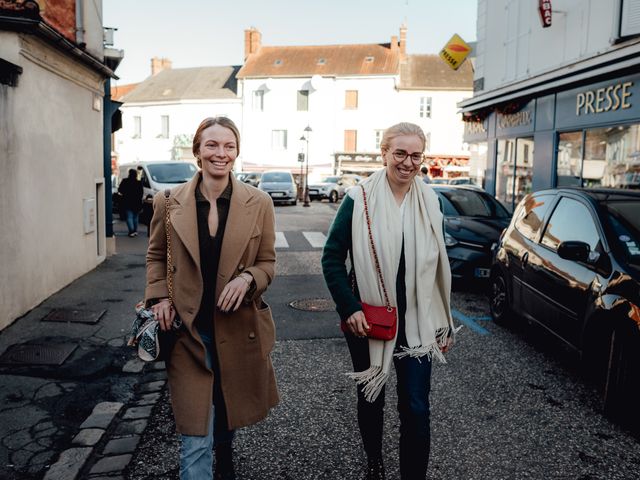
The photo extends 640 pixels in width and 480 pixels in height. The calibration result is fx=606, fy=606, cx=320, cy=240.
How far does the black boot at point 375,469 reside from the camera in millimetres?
3281

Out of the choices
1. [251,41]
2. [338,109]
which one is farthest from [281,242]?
[251,41]

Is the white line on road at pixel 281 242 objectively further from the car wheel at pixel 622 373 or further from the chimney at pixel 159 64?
the chimney at pixel 159 64

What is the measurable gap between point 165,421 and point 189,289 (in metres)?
1.92

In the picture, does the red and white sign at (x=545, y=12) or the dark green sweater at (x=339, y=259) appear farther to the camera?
the red and white sign at (x=545, y=12)

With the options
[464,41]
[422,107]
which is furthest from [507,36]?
[422,107]

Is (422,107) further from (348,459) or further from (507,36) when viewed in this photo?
(348,459)

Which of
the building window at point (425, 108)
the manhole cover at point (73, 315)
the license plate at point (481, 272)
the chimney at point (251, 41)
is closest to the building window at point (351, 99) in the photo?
the building window at point (425, 108)

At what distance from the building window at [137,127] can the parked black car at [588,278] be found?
49.1 meters

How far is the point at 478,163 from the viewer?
71.2 feet

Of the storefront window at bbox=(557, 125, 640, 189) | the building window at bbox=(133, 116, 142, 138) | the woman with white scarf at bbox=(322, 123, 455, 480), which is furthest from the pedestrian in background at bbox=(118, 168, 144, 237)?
the building window at bbox=(133, 116, 142, 138)

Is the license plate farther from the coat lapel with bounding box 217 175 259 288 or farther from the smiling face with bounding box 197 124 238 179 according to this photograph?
the smiling face with bounding box 197 124 238 179

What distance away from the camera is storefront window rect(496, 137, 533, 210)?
16.9 metres

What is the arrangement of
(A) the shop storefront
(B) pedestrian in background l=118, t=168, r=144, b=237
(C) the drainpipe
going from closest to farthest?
(C) the drainpipe, (A) the shop storefront, (B) pedestrian in background l=118, t=168, r=144, b=237

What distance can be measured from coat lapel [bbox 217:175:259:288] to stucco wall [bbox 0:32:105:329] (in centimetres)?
472
